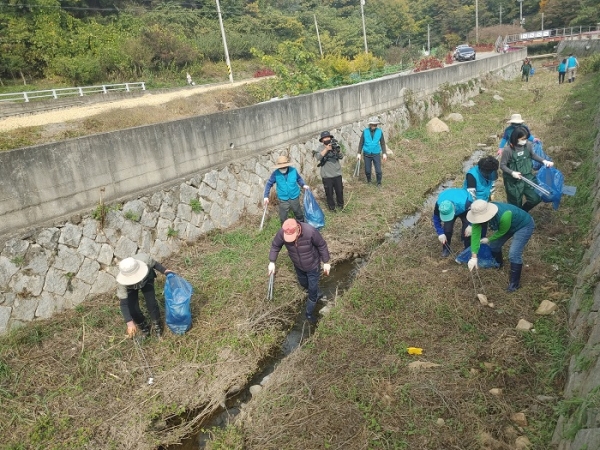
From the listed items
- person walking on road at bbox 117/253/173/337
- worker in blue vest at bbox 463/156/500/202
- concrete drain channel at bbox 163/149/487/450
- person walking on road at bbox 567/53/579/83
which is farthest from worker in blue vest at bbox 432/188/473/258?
person walking on road at bbox 567/53/579/83

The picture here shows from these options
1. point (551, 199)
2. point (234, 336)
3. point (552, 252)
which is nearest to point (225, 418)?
point (234, 336)

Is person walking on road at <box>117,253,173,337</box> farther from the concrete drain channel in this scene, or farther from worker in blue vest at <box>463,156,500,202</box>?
worker in blue vest at <box>463,156,500,202</box>

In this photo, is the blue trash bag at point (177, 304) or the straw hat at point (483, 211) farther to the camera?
the blue trash bag at point (177, 304)

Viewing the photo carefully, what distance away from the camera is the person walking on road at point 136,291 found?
15.0 ft

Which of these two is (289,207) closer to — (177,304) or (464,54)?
(177,304)

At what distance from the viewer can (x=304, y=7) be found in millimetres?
55969

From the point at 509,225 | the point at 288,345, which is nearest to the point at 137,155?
the point at 288,345

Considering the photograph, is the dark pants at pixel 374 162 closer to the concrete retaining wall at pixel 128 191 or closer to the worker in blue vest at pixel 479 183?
the concrete retaining wall at pixel 128 191

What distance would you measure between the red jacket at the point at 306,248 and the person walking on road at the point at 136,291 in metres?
1.43

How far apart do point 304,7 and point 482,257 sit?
5858 cm

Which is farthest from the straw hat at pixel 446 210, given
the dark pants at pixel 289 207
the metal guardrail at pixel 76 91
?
the metal guardrail at pixel 76 91

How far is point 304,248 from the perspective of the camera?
5.07m

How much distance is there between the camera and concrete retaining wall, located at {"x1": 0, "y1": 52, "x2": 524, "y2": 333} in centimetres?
502

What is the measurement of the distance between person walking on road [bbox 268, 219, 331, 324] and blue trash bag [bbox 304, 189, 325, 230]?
2118 millimetres
